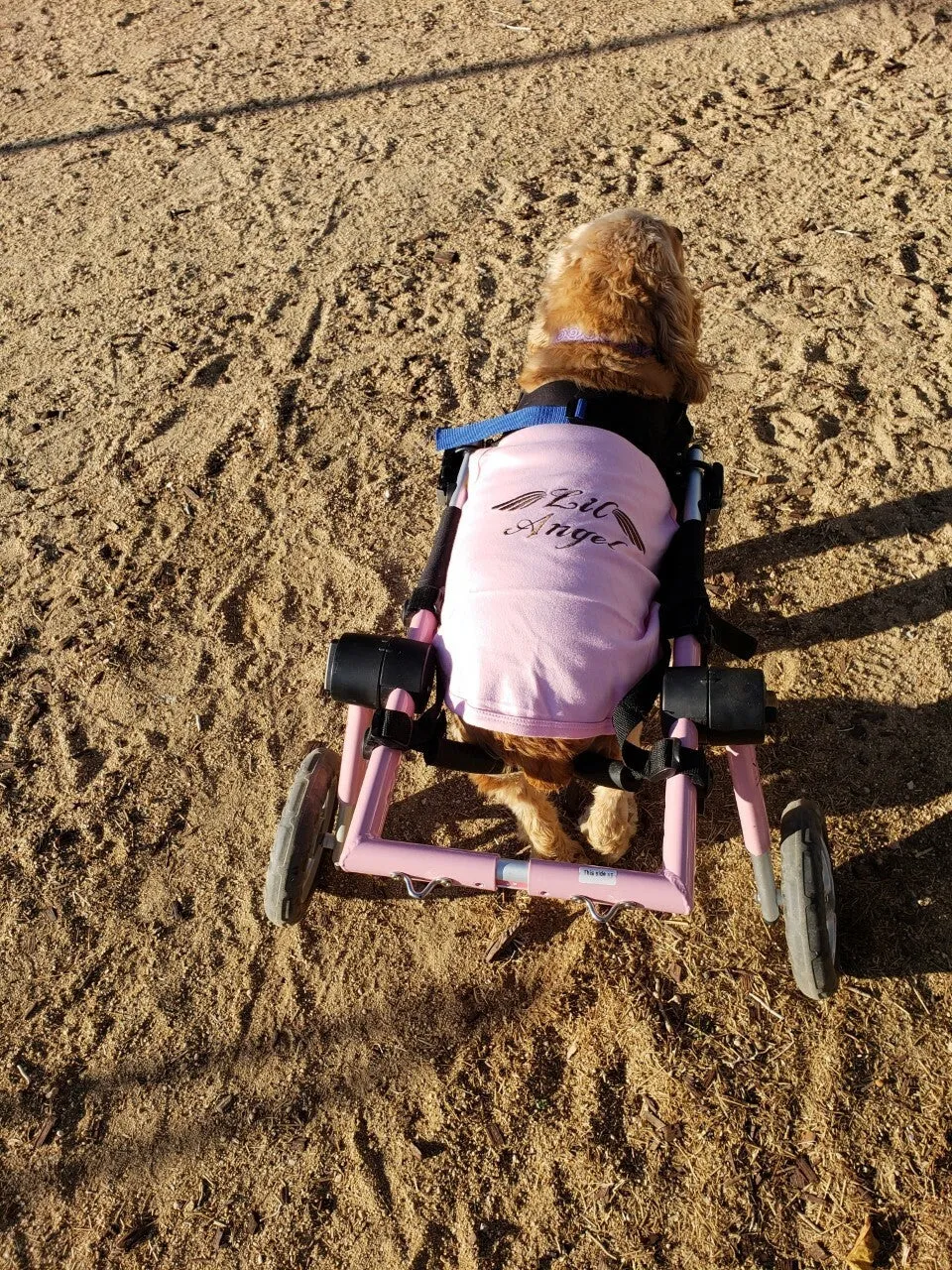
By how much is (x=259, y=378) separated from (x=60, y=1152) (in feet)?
11.8

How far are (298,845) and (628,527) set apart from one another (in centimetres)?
140

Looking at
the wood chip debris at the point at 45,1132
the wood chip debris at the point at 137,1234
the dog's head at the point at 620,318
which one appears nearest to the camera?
the wood chip debris at the point at 137,1234

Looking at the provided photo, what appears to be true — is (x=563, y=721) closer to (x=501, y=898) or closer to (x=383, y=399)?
(x=501, y=898)

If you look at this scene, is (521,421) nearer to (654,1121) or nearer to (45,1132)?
(654,1121)

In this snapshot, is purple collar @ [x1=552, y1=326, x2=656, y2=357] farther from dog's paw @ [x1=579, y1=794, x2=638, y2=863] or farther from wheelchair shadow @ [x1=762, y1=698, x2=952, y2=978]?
dog's paw @ [x1=579, y1=794, x2=638, y2=863]

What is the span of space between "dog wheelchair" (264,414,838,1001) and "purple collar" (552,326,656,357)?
38 cm

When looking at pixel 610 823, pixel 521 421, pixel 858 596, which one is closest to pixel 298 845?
pixel 610 823

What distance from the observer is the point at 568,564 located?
8.00 ft

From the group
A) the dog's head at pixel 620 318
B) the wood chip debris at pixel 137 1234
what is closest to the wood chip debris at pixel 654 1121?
the wood chip debris at pixel 137 1234

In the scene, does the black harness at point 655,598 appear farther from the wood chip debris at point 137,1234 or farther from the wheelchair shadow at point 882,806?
the wood chip debris at point 137,1234

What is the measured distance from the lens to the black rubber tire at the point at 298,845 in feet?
9.55

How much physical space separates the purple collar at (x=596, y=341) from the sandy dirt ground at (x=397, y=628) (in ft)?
3.58

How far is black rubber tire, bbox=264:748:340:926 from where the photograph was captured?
2.91 meters

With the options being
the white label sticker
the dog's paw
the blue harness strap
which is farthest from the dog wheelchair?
the dog's paw
